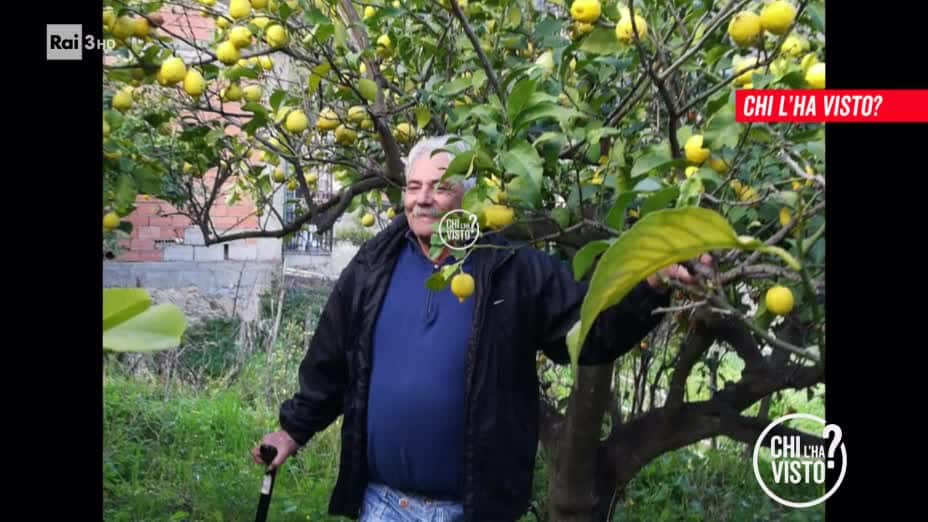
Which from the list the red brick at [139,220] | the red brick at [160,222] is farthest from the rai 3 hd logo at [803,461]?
the red brick at [160,222]

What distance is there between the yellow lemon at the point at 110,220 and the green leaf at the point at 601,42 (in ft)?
2.32

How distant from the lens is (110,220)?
4.28ft

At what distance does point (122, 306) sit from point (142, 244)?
190 cm

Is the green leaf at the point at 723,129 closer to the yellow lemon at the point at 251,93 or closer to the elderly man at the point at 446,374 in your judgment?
the elderly man at the point at 446,374

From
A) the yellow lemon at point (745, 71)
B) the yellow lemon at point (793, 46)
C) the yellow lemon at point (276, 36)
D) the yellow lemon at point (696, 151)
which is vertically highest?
the yellow lemon at point (276, 36)

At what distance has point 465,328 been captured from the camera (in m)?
1.34

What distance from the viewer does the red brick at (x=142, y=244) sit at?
7.35 feet

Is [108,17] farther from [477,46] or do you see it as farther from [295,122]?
[477,46]

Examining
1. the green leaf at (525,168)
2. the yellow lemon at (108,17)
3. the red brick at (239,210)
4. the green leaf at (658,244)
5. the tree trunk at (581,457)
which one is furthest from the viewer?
the red brick at (239,210)

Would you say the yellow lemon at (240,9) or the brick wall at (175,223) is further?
the brick wall at (175,223)

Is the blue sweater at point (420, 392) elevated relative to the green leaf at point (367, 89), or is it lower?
lower
